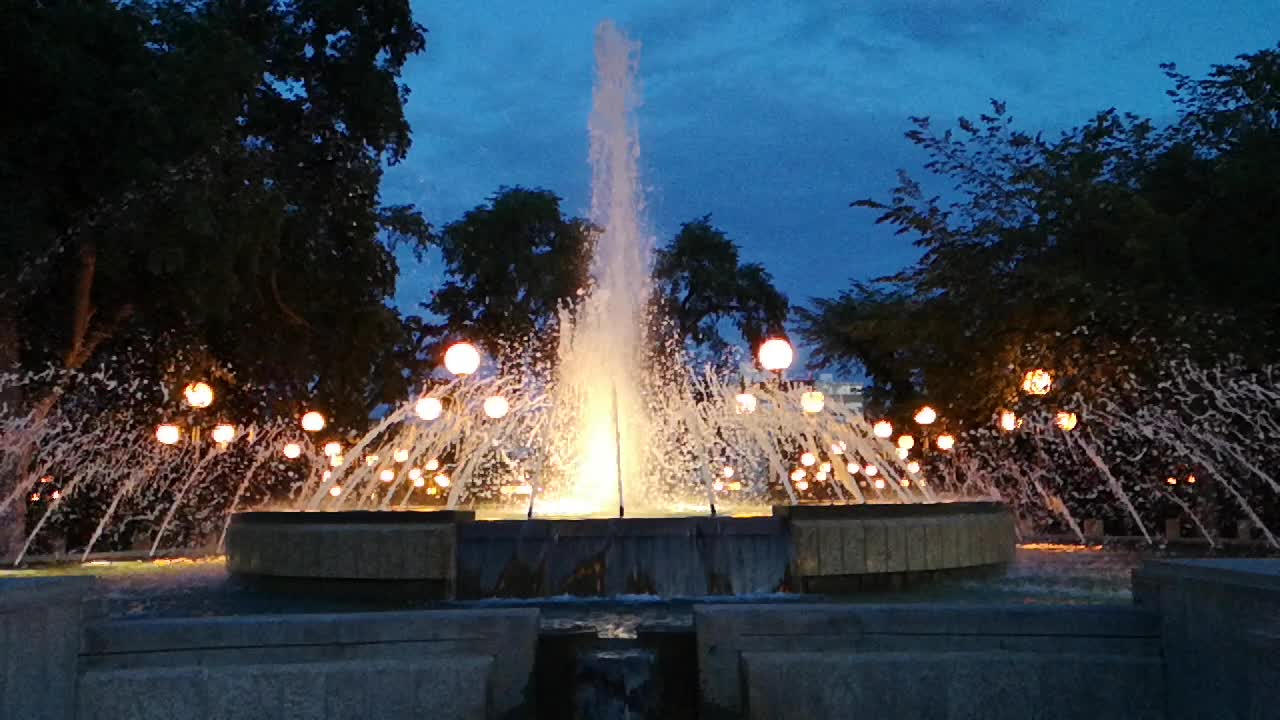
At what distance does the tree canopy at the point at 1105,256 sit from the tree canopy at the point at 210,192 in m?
11.8

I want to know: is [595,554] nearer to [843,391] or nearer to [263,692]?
[263,692]

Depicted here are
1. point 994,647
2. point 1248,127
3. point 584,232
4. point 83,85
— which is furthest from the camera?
point 584,232

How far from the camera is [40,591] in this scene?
25.0 ft

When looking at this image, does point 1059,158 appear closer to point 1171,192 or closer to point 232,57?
point 1171,192

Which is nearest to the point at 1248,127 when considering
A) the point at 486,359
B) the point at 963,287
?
the point at 963,287

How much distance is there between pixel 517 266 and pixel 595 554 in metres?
40.9

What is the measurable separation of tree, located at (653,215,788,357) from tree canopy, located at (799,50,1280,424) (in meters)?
26.6

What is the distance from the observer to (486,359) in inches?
1908

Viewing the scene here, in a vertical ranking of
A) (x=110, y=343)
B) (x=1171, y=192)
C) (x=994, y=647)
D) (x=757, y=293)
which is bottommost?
(x=994, y=647)

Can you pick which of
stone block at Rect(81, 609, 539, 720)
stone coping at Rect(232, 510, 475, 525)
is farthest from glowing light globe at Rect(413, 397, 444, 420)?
stone block at Rect(81, 609, 539, 720)

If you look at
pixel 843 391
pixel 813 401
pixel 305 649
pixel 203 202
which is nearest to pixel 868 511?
pixel 305 649

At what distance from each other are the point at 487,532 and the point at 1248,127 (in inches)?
694

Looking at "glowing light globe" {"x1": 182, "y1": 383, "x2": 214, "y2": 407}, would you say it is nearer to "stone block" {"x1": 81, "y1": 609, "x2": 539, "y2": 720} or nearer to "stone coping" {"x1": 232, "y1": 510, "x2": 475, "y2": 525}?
"stone coping" {"x1": 232, "y1": 510, "x2": 475, "y2": 525}

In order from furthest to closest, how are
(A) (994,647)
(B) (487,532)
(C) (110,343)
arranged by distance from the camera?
(C) (110,343) → (B) (487,532) → (A) (994,647)
